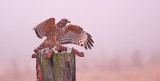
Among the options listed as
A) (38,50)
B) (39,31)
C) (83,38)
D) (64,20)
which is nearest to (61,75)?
(38,50)

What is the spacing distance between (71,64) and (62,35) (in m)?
1.61

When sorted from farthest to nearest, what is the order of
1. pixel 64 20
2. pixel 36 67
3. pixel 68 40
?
pixel 68 40 < pixel 64 20 < pixel 36 67

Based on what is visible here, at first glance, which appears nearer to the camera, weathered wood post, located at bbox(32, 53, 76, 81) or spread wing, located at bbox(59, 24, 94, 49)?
weathered wood post, located at bbox(32, 53, 76, 81)

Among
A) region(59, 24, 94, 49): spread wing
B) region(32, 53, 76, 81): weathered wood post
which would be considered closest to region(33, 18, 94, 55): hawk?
region(59, 24, 94, 49): spread wing

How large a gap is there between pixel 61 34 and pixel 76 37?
22.9 inches

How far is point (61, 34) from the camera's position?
5.72 meters

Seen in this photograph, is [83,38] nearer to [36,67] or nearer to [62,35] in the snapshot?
[62,35]

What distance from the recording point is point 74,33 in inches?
244

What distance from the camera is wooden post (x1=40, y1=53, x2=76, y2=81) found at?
4285mm

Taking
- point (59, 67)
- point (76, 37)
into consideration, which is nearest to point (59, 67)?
point (59, 67)

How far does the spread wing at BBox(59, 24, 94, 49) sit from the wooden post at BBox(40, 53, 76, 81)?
151 centimetres

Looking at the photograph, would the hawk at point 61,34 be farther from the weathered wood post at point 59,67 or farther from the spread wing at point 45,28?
the weathered wood post at point 59,67

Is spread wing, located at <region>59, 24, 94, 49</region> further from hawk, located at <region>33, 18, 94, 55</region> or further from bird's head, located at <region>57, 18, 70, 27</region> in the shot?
bird's head, located at <region>57, 18, 70, 27</region>

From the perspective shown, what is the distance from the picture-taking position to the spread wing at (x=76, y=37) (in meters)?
5.98
